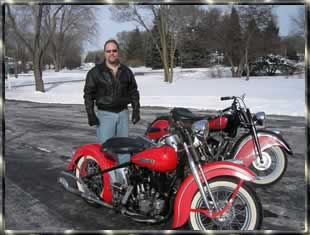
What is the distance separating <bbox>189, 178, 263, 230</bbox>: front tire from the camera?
2.88 m

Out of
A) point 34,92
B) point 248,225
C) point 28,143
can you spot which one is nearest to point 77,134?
point 28,143

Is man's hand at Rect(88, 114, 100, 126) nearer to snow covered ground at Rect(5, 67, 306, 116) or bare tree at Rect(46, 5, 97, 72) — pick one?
bare tree at Rect(46, 5, 97, 72)

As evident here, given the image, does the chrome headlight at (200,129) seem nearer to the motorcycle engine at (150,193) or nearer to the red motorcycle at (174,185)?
the red motorcycle at (174,185)

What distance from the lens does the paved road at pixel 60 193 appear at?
3.49 metres

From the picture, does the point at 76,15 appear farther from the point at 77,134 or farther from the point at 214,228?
the point at 77,134

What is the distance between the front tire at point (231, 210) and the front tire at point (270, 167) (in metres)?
1.70

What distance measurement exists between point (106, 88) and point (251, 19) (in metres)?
2.10

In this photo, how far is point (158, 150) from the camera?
311cm

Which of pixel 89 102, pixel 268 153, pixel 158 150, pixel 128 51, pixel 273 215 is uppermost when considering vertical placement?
pixel 128 51

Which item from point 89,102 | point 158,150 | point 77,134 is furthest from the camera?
point 77,134

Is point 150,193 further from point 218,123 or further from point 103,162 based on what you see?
point 218,123

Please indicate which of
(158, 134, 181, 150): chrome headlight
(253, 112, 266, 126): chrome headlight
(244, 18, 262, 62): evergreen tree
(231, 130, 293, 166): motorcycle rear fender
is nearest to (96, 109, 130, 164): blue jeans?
(158, 134, 181, 150): chrome headlight

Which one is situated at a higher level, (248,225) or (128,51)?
(128,51)

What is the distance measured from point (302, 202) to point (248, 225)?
1.36 metres
